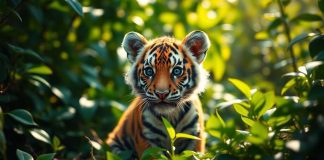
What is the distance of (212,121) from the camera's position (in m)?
3.30

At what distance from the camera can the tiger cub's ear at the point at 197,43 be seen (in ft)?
15.7

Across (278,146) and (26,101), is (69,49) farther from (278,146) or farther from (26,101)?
(278,146)

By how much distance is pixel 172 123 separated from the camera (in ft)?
15.8

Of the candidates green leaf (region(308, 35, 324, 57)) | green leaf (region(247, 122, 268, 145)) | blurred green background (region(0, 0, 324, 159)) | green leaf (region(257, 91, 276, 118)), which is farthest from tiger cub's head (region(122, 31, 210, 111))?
green leaf (region(247, 122, 268, 145))

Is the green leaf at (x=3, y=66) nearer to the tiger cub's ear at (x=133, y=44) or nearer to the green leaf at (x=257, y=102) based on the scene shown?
the tiger cub's ear at (x=133, y=44)

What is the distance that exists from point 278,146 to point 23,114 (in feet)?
6.53

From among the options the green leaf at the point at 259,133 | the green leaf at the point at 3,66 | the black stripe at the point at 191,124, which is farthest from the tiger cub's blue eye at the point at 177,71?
the green leaf at the point at 259,133

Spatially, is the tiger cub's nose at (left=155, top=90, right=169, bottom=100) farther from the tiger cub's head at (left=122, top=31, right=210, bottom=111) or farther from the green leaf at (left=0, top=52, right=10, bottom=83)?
the green leaf at (left=0, top=52, right=10, bottom=83)

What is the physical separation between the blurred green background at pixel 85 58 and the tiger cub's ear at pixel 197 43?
857mm

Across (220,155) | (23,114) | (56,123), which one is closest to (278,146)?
(220,155)

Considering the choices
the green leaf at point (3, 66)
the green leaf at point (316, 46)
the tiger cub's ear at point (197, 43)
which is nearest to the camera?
the green leaf at point (316, 46)

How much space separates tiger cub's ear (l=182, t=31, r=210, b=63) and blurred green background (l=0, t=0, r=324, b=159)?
2.81 ft

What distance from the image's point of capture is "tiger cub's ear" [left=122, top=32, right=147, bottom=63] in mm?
4867

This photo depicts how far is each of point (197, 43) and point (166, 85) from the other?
2.10ft
